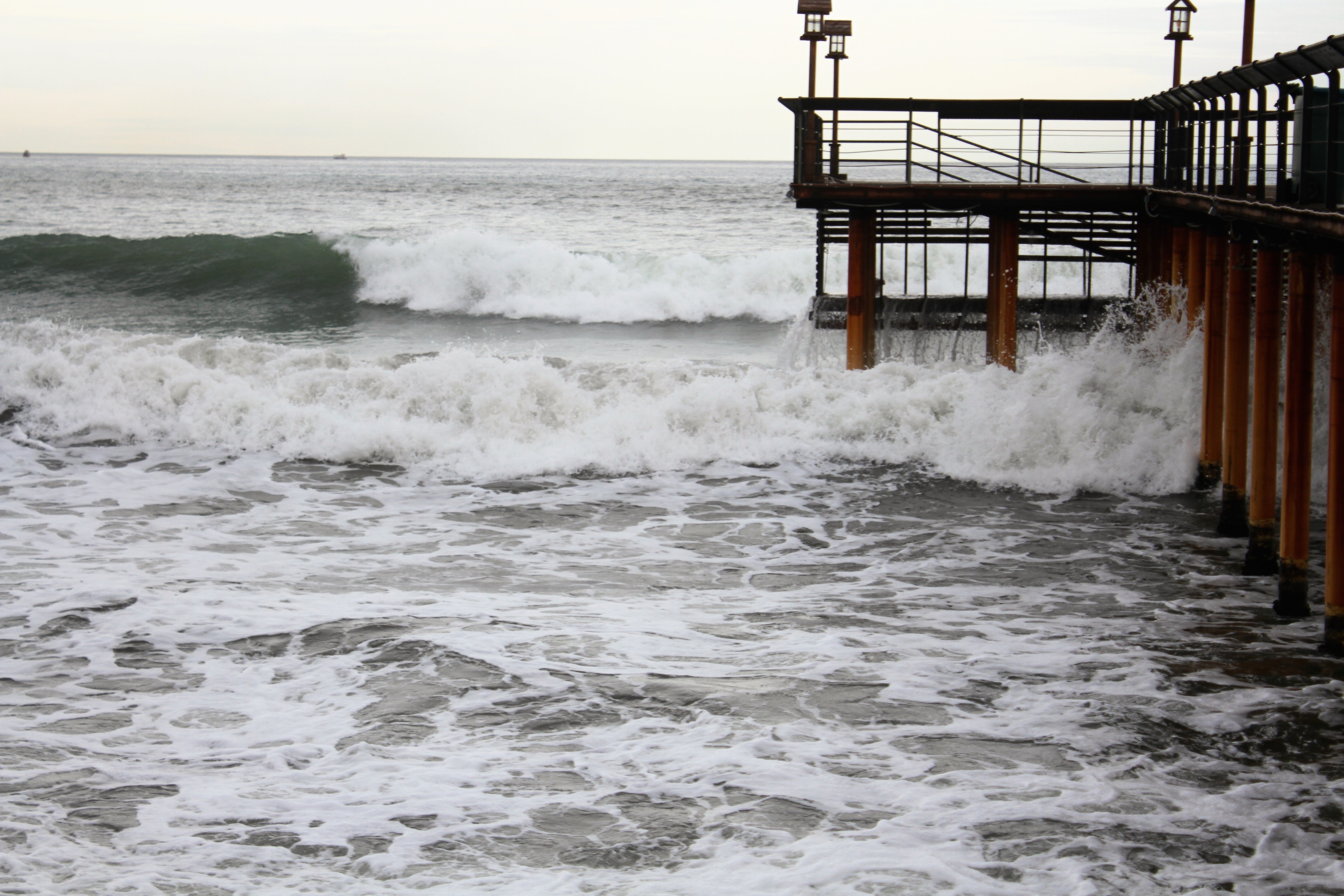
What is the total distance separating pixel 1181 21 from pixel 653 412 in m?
9.99

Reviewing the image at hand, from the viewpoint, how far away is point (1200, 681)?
7.51 meters

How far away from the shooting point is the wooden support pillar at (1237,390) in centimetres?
1021

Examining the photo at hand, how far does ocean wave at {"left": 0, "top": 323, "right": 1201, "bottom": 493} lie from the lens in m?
13.6

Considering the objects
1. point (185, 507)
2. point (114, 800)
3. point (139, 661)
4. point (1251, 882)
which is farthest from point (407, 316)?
point (1251, 882)

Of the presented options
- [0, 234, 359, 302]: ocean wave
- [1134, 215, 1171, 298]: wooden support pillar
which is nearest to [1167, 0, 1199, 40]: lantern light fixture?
[1134, 215, 1171, 298]: wooden support pillar

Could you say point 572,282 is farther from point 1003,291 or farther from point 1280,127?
point 1280,127

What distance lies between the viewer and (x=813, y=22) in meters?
17.4

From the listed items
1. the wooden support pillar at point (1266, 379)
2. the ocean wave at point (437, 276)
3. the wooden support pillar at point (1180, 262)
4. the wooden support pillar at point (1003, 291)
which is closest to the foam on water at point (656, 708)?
the wooden support pillar at point (1266, 379)

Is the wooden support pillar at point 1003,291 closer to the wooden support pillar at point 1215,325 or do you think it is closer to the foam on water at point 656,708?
the wooden support pillar at point 1215,325

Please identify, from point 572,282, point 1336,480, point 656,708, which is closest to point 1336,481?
point 1336,480

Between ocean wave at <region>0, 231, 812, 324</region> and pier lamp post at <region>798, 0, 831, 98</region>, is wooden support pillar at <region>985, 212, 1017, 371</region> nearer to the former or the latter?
pier lamp post at <region>798, 0, 831, 98</region>

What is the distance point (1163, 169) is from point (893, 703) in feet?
33.5

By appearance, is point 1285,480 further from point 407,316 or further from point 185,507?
point 407,316

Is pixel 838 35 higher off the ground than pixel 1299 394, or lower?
higher
